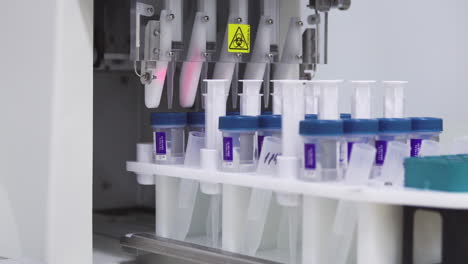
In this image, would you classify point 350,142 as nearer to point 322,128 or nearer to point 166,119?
point 322,128

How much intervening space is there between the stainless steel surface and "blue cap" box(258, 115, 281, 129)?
24 cm

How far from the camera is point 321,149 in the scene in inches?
47.4

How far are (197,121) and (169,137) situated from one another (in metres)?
0.07

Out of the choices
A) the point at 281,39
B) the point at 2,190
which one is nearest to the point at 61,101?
the point at 2,190

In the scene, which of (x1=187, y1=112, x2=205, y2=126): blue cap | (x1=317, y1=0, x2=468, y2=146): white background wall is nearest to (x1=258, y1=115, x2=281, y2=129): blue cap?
(x1=187, y1=112, x2=205, y2=126): blue cap

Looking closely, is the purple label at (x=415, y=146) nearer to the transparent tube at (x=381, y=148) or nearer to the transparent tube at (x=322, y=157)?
A: the transparent tube at (x=381, y=148)

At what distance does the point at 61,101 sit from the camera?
1407 millimetres

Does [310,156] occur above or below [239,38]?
below

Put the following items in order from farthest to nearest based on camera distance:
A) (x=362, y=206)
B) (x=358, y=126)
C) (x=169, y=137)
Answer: (x=169, y=137) → (x=358, y=126) → (x=362, y=206)

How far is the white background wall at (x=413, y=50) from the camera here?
8.38 ft

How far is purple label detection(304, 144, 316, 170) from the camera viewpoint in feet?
3.95

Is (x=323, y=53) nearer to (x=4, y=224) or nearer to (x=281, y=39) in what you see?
(x=281, y=39)

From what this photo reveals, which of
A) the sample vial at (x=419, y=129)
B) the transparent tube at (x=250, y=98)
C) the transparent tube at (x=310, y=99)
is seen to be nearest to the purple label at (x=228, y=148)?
the transparent tube at (x=250, y=98)

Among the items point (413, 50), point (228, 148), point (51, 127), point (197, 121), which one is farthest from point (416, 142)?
point (413, 50)
